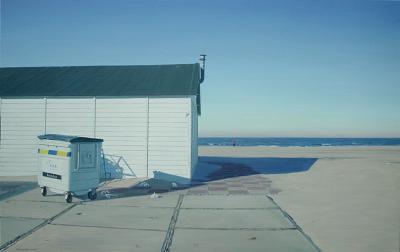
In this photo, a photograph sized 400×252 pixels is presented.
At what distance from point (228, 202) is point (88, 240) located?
532 centimetres

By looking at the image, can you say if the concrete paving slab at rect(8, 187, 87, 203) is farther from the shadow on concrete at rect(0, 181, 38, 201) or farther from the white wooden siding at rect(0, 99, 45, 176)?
the white wooden siding at rect(0, 99, 45, 176)

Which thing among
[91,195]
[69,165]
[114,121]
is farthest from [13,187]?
[114,121]

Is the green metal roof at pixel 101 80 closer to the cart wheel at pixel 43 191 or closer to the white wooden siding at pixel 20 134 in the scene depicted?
the white wooden siding at pixel 20 134

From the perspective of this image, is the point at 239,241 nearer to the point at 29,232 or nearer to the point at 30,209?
the point at 29,232

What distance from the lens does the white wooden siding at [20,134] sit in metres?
15.7

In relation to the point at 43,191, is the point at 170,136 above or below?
above

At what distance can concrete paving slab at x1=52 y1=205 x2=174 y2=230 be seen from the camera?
765cm

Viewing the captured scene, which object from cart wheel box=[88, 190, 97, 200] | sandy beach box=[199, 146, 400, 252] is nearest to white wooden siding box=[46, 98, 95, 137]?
cart wheel box=[88, 190, 97, 200]

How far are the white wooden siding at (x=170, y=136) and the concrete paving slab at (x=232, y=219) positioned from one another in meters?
5.79

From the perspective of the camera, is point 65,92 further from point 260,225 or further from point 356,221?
point 356,221

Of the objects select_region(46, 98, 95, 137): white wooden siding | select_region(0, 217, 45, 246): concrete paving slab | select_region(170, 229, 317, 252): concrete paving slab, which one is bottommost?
select_region(170, 229, 317, 252): concrete paving slab

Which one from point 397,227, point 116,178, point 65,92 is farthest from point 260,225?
point 65,92

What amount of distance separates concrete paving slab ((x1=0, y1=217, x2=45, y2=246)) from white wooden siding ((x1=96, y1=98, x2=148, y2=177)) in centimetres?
733

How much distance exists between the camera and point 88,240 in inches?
253
